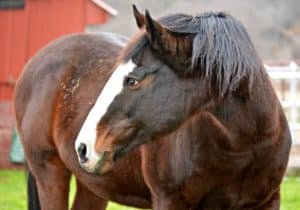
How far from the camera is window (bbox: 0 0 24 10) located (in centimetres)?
1112

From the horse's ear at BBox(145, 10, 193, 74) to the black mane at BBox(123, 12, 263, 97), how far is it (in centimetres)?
3

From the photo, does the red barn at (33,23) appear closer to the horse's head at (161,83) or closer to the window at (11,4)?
the window at (11,4)

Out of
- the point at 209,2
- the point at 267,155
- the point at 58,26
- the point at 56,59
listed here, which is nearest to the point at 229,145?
the point at 267,155

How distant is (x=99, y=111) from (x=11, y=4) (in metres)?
8.11

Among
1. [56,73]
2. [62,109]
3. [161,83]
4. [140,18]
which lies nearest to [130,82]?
[161,83]

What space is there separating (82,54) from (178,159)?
146 centimetres

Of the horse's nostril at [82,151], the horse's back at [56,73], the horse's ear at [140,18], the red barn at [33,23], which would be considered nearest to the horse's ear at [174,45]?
the horse's ear at [140,18]

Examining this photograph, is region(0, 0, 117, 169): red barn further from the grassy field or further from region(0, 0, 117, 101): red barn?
the grassy field

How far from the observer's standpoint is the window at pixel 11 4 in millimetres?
11125

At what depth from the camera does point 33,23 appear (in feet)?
36.7

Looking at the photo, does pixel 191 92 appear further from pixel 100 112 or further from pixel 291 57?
pixel 291 57

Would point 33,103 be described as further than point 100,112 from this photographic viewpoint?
Yes

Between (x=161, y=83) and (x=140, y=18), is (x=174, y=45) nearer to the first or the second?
(x=161, y=83)

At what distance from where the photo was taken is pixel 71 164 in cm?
480
